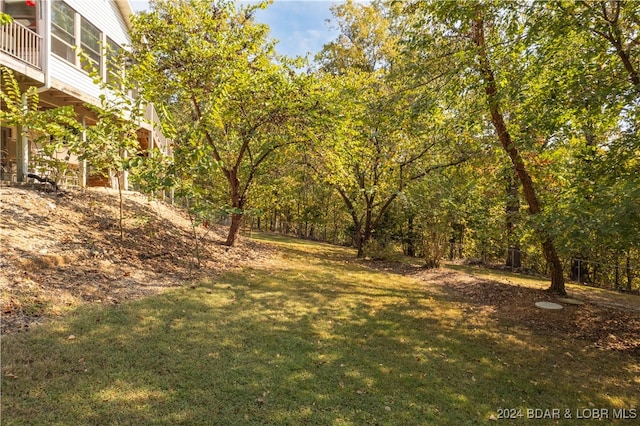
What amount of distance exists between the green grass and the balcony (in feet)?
24.6

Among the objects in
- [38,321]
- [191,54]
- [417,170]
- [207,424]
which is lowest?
[207,424]

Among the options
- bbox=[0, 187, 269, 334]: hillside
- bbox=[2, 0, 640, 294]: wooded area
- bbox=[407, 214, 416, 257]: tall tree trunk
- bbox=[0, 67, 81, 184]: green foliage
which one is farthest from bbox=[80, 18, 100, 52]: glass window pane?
bbox=[407, 214, 416, 257]: tall tree trunk

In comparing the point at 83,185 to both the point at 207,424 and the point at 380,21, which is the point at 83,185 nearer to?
the point at 207,424

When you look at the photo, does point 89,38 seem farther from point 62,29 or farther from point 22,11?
point 22,11

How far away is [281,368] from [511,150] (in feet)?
22.9

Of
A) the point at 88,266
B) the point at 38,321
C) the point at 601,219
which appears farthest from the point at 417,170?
the point at 38,321

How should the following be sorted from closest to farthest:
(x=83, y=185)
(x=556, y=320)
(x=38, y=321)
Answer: (x=38, y=321) → (x=556, y=320) → (x=83, y=185)

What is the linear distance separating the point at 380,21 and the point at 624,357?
67.5 ft

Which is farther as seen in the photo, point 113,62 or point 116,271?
point 113,62

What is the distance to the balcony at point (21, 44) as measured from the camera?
7658 millimetres

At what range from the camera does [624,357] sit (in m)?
5.28

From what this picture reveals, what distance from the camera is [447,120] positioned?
27.9 ft

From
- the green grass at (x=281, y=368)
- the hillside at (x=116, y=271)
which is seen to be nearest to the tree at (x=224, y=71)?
the hillside at (x=116, y=271)

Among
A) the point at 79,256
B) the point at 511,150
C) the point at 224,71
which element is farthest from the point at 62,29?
the point at 511,150
